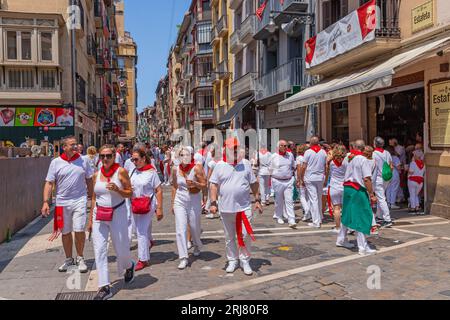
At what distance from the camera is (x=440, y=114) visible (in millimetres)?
10500

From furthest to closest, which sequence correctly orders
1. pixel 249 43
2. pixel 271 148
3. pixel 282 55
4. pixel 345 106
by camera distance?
pixel 249 43, pixel 271 148, pixel 282 55, pixel 345 106

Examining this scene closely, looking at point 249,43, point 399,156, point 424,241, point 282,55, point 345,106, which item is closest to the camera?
point 424,241

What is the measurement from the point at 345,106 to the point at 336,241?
8.93 metres

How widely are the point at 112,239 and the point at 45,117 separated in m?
21.7

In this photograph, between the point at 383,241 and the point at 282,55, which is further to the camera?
the point at 282,55

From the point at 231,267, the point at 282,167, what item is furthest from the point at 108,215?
the point at 282,167

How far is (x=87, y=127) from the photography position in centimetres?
3130

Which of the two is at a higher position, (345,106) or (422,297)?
(345,106)

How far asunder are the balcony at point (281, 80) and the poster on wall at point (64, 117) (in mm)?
10247

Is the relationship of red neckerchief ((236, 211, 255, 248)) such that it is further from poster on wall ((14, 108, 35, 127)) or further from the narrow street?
poster on wall ((14, 108, 35, 127))

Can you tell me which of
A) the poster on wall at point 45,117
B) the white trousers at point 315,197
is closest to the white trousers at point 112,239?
the white trousers at point 315,197

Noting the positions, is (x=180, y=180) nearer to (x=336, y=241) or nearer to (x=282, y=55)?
(x=336, y=241)

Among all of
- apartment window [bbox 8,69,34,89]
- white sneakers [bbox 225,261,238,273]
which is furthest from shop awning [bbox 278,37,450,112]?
apartment window [bbox 8,69,34,89]

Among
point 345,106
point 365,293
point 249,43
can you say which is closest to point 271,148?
point 249,43
